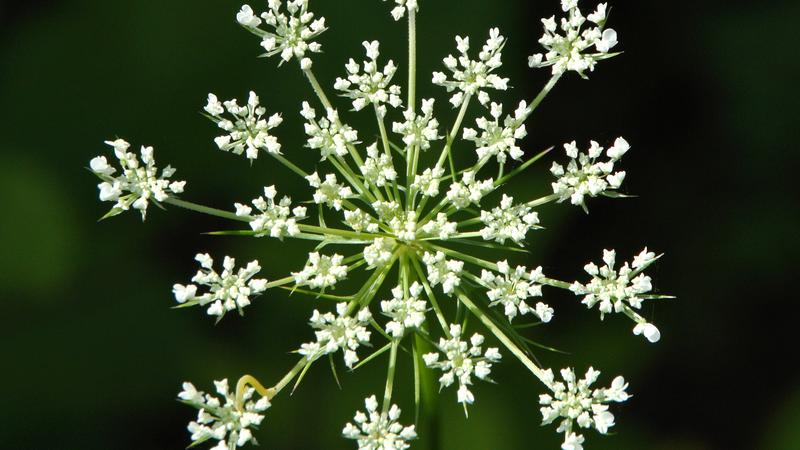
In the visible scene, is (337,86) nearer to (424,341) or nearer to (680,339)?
(424,341)

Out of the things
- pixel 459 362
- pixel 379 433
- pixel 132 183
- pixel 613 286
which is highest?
pixel 132 183

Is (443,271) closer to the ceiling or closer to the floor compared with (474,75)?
closer to the floor

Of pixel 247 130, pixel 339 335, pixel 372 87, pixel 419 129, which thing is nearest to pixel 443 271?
pixel 339 335

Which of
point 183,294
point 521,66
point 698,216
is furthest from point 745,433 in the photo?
point 183,294

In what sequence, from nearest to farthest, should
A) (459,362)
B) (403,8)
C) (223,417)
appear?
(223,417), (459,362), (403,8)

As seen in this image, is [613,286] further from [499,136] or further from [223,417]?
[223,417]

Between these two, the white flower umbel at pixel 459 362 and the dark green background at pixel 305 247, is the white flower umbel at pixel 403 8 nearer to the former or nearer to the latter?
the dark green background at pixel 305 247
